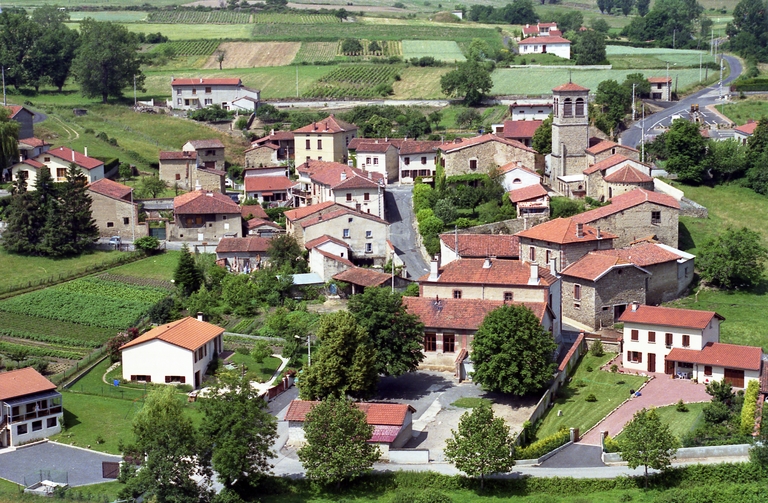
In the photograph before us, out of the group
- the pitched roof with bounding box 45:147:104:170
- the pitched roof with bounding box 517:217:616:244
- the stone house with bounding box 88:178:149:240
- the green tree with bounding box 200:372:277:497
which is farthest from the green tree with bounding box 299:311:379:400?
the pitched roof with bounding box 45:147:104:170

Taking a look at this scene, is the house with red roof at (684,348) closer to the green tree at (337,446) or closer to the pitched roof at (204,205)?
the green tree at (337,446)

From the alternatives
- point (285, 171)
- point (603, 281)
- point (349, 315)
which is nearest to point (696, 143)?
point (603, 281)

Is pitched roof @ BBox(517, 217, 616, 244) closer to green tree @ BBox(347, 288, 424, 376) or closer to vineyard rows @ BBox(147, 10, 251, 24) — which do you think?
green tree @ BBox(347, 288, 424, 376)

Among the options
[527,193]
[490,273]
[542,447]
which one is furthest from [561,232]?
[542,447]

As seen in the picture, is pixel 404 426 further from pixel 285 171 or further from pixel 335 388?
pixel 285 171

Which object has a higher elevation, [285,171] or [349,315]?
[285,171]

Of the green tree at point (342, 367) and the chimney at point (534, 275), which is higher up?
the chimney at point (534, 275)

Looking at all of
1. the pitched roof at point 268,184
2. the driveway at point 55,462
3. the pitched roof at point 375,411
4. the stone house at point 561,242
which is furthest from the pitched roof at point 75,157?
the pitched roof at point 375,411
